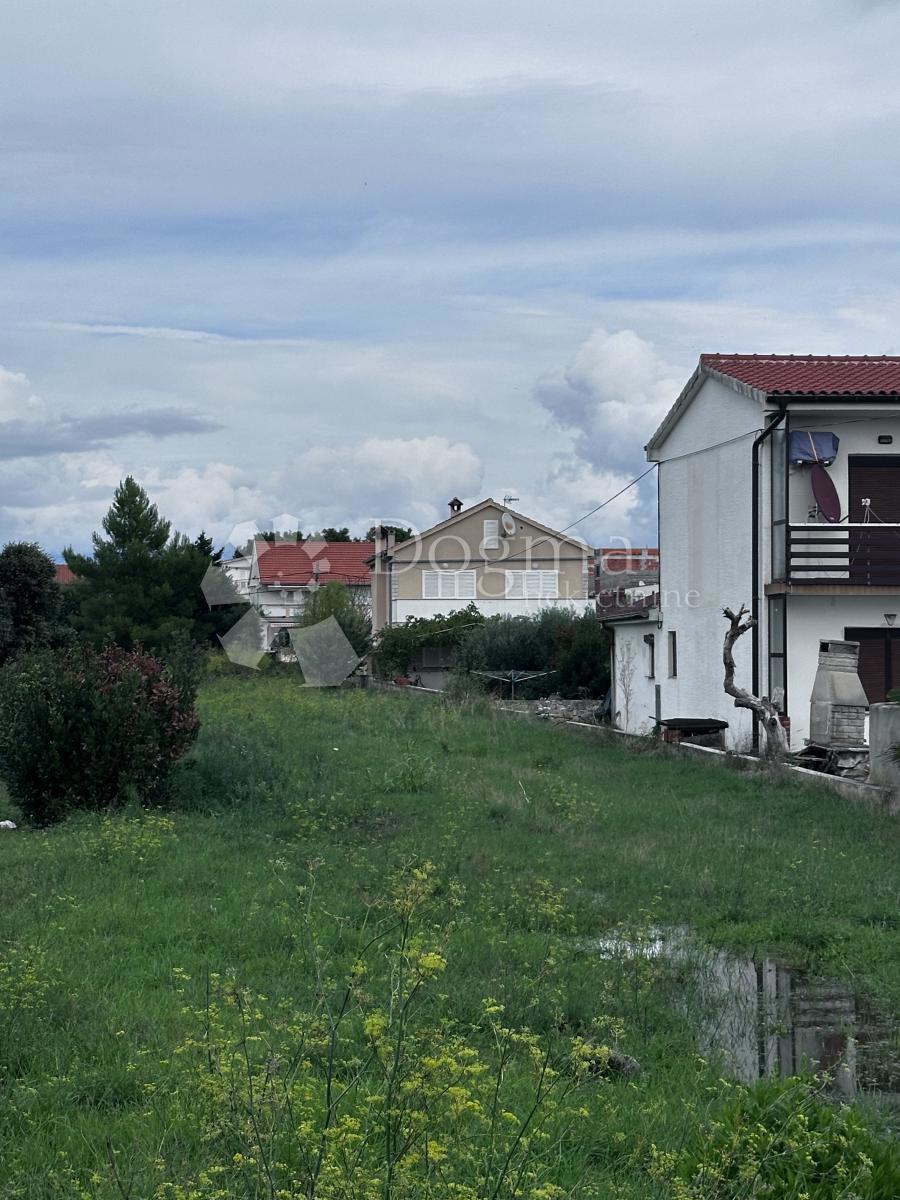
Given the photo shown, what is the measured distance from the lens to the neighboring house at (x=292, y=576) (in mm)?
74438

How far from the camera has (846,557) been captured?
72.0ft

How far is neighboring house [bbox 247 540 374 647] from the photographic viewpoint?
74.4 meters

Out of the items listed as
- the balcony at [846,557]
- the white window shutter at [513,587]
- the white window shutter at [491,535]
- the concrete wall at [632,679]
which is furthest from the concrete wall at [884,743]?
the white window shutter at [491,535]

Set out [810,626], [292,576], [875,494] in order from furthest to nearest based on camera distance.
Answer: [292,576] → [875,494] → [810,626]

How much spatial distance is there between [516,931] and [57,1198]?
4.82 metres

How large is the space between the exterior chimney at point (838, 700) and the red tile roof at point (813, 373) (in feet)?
16.6

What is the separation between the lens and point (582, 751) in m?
22.4

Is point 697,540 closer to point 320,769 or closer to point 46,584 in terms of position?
point 320,769

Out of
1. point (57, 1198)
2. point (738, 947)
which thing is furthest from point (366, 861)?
point (57, 1198)

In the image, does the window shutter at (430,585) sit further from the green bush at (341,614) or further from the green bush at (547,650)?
the green bush at (547,650)

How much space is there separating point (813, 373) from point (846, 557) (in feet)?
13.6

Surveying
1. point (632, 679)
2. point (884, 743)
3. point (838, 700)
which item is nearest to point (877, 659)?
point (838, 700)

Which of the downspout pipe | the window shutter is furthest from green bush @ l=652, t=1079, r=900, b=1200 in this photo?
the window shutter

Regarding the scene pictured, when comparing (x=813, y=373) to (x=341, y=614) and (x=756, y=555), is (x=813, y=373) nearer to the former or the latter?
(x=756, y=555)
